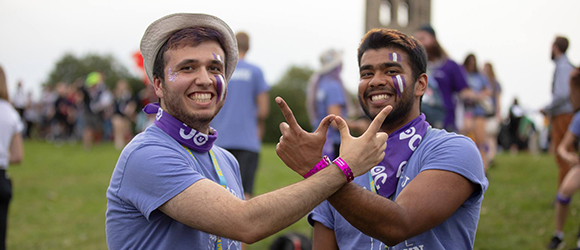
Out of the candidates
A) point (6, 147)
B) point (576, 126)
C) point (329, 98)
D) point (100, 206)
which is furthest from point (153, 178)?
point (100, 206)

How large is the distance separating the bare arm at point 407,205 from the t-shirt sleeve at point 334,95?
14.4 ft

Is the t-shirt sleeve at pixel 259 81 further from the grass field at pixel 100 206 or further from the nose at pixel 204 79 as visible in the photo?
the nose at pixel 204 79

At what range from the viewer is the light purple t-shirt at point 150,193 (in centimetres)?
209

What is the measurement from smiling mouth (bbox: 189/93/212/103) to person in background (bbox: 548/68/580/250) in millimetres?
4396

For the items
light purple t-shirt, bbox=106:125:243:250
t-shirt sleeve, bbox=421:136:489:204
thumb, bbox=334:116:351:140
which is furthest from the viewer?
t-shirt sleeve, bbox=421:136:489:204

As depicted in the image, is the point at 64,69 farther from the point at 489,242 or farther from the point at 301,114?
the point at 489,242

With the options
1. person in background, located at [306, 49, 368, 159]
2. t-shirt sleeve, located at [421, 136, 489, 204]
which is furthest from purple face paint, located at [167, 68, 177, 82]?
person in background, located at [306, 49, 368, 159]

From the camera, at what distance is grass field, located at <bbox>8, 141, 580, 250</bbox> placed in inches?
235

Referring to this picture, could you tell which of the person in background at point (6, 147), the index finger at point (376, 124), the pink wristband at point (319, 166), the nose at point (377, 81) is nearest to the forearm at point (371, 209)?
the pink wristband at point (319, 166)

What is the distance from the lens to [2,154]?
14.3 feet

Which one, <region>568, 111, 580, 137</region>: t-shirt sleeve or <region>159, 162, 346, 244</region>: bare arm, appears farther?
<region>568, 111, 580, 137</region>: t-shirt sleeve

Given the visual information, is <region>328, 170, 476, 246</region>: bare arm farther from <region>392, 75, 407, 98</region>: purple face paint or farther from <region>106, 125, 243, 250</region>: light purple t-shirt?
<region>106, 125, 243, 250</region>: light purple t-shirt

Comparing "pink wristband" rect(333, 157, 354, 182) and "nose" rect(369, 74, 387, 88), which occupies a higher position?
"nose" rect(369, 74, 387, 88)

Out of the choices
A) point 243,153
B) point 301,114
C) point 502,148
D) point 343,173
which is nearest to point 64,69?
point 301,114
